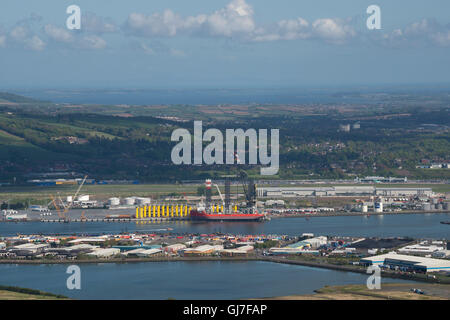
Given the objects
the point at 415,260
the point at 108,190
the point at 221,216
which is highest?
the point at 415,260

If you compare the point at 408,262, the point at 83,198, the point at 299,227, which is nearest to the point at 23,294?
the point at 408,262

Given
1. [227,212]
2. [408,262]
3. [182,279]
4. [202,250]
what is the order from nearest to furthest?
[182,279] → [408,262] → [202,250] → [227,212]

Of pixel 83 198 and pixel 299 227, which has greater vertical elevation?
pixel 83 198

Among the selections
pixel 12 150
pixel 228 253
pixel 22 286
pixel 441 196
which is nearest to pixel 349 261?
pixel 228 253

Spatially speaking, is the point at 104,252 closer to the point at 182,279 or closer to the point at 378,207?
the point at 182,279

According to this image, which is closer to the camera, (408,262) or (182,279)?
(182,279)

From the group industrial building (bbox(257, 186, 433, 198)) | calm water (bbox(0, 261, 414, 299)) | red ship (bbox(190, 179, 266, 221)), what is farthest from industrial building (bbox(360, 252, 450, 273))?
industrial building (bbox(257, 186, 433, 198))
